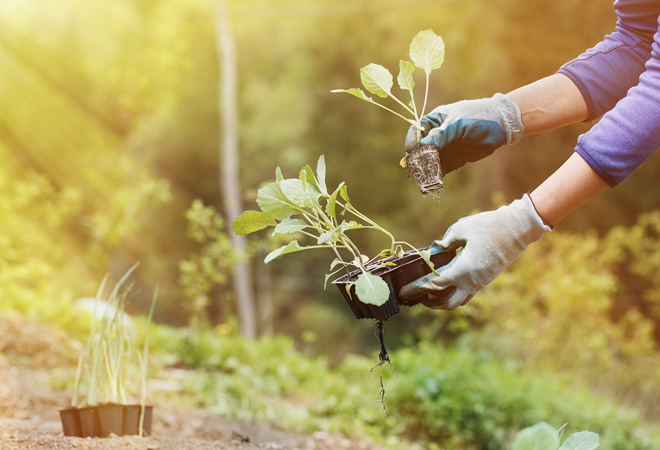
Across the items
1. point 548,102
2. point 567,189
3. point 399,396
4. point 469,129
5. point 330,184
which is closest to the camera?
point 567,189

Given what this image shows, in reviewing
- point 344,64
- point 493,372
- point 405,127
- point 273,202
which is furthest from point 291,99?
point 273,202

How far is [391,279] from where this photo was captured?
1.26 meters

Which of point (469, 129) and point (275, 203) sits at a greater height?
point (469, 129)

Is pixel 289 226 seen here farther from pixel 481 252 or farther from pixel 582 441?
pixel 582 441

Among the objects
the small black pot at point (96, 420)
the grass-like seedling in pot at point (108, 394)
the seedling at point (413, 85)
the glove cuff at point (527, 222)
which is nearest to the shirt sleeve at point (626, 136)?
the glove cuff at point (527, 222)

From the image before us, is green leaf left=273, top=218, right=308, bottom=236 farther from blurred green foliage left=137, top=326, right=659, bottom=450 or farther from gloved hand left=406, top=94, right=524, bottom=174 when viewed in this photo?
blurred green foliage left=137, top=326, right=659, bottom=450

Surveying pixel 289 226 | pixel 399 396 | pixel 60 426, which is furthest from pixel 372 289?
pixel 399 396

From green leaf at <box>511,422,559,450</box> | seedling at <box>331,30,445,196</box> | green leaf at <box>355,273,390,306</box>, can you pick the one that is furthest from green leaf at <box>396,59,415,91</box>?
green leaf at <box>511,422,559,450</box>

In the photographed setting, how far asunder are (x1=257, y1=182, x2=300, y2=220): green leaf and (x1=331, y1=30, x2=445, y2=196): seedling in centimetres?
27

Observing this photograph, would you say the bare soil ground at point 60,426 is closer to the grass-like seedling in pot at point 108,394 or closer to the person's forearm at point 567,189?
the grass-like seedling in pot at point 108,394

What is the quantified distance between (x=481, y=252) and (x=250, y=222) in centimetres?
52

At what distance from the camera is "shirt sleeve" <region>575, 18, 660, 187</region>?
1.21 meters

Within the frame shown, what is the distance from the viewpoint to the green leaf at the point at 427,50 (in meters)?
1.36

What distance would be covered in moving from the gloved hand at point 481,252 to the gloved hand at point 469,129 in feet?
0.63
